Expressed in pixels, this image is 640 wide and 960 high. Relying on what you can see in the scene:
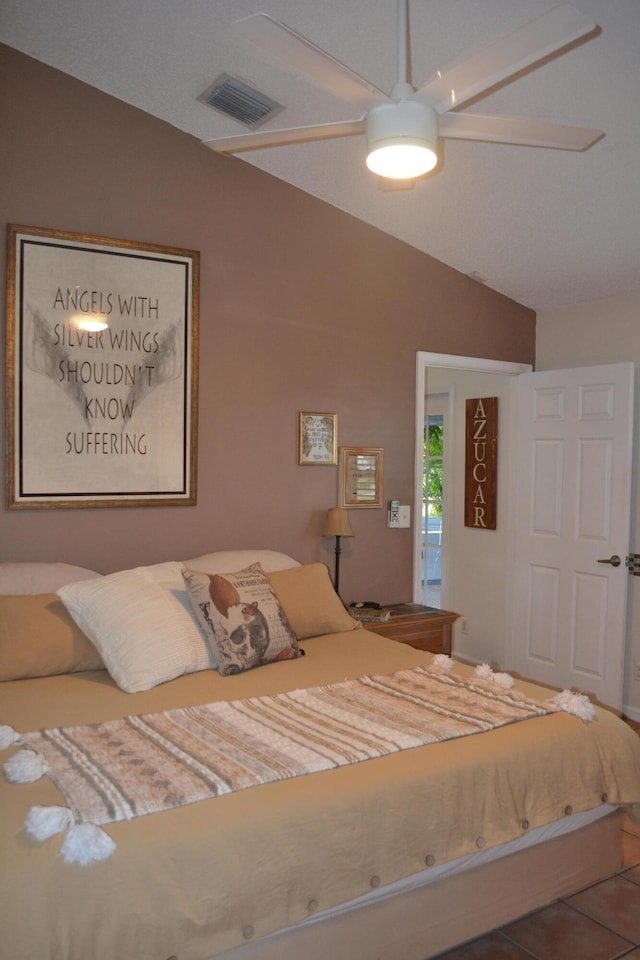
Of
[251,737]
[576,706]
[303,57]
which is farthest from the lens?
[576,706]

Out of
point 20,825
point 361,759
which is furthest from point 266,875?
point 20,825

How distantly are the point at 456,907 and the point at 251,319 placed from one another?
2688 millimetres

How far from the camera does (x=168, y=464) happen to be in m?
3.61

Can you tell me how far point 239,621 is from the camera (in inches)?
112

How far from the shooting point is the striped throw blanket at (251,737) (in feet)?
5.99

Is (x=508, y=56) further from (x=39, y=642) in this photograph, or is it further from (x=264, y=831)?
(x=39, y=642)

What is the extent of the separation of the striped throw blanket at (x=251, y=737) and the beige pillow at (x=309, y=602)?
580 mm

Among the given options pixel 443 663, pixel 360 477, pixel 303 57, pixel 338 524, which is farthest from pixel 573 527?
pixel 303 57

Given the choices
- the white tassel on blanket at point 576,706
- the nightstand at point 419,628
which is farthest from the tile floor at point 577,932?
the nightstand at point 419,628

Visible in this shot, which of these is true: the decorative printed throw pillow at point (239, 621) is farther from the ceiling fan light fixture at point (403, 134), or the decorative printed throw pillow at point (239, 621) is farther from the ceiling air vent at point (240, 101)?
the ceiling air vent at point (240, 101)

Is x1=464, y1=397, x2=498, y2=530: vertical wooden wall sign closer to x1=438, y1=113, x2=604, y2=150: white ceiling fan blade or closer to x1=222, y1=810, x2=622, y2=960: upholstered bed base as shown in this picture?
x1=222, y1=810, x2=622, y2=960: upholstered bed base

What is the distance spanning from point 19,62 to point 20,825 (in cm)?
295

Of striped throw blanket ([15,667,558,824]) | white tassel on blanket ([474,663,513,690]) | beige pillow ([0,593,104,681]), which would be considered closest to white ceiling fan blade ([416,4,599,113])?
striped throw blanket ([15,667,558,824])

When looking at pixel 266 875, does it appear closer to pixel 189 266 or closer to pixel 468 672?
pixel 468 672
